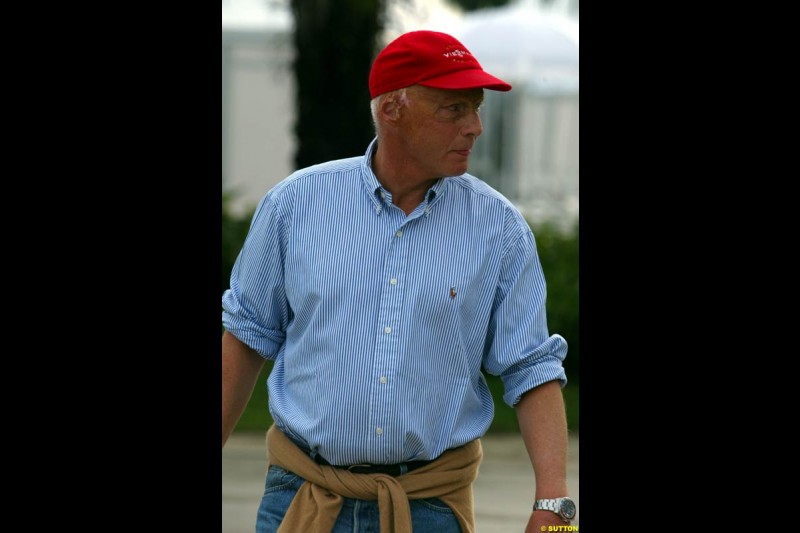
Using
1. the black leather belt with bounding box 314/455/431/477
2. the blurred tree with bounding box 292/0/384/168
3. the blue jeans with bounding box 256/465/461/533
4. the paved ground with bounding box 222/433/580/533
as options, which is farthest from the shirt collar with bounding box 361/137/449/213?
the blurred tree with bounding box 292/0/384/168

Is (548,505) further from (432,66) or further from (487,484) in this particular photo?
(487,484)

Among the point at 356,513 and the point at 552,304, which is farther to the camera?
the point at 552,304

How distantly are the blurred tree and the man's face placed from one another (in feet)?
26.8

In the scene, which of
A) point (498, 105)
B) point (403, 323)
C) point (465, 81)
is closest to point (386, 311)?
point (403, 323)

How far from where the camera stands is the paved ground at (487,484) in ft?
23.2

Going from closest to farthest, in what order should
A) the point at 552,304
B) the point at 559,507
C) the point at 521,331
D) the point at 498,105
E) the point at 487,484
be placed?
the point at 559,507 → the point at 521,331 → the point at 487,484 → the point at 552,304 → the point at 498,105

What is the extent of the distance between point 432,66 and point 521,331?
2.54ft

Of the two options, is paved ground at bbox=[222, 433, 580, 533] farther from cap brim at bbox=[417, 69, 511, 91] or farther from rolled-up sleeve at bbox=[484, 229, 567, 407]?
cap brim at bbox=[417, 69, 511, 91]

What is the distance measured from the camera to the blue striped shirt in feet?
10.8

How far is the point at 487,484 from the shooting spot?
26.0ft

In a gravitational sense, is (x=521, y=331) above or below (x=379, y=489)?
above

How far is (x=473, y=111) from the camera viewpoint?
3.39m

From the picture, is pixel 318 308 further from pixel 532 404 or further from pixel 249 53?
pixel 249 53

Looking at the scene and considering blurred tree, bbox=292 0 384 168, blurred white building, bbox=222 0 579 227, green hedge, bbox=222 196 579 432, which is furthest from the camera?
blurred white building, bbox=222 0 579 227
